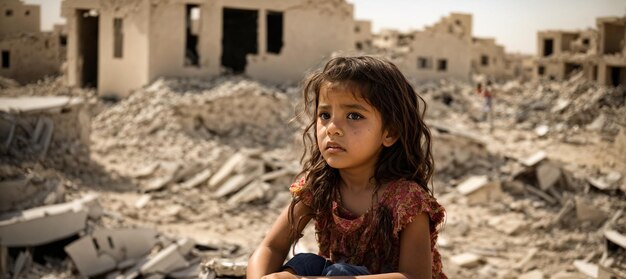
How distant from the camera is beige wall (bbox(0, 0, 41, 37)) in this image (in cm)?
1350

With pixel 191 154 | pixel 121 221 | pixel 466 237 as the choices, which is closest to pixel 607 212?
pixel 466 237

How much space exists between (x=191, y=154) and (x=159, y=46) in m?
4.64

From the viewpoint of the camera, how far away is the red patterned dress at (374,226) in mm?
2258

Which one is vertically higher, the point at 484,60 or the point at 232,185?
the point at 484,60

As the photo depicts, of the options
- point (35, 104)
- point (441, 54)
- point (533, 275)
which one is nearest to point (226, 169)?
point (35, 104)

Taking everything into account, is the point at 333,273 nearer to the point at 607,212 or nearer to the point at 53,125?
the point at 607,212

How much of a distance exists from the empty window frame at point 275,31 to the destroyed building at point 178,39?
3 centimetres

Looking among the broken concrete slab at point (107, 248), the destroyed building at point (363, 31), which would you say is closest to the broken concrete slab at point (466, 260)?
the broken concrete slab at point (107, 248)

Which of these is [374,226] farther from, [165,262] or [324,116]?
[165,262]

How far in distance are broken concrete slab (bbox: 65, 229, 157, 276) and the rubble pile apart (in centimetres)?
1

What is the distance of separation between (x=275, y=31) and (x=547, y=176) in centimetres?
946

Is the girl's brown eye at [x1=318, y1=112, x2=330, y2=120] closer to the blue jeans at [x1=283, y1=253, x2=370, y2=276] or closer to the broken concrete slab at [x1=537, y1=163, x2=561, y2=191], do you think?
the blue jeans at [x1=283, y1=253, x2=370, y2=276]

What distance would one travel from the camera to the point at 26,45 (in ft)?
49.2

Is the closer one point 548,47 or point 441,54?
point 441,54
